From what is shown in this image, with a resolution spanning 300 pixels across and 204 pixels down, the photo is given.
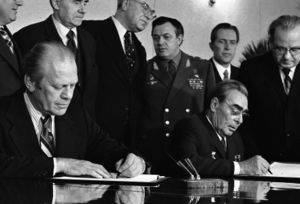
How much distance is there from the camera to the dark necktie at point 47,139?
2945 millimetres

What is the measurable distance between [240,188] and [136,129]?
207 cm

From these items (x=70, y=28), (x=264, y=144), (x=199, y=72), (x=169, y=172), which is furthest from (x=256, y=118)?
(x=70, y=28)

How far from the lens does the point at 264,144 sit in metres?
4.30

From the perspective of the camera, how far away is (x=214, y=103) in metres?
3.72

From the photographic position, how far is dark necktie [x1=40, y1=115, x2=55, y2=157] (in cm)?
295

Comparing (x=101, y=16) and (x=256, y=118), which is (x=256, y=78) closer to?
(x=256, y=118)

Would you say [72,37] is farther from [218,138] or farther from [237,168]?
[237,168]

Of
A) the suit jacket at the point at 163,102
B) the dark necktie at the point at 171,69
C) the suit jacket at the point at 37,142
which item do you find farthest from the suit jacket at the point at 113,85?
the suit jacket at the point at 37,142

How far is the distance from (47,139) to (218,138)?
110cm

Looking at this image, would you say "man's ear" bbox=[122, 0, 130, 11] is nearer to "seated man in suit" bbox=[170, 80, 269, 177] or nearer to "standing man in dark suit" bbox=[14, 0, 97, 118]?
"standing man in dark suit" bbox=[14, 0, 97, 118]

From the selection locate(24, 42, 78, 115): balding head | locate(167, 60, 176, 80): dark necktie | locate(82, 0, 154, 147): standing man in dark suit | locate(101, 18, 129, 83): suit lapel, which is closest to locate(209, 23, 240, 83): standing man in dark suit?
locate(167, 60, 176, 80): dark necktie

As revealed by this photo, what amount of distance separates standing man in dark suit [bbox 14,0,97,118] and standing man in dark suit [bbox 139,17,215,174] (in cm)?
54

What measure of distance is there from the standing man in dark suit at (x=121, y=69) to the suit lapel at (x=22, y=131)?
1.60m

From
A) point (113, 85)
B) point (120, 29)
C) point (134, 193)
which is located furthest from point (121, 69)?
point (134, 193)
